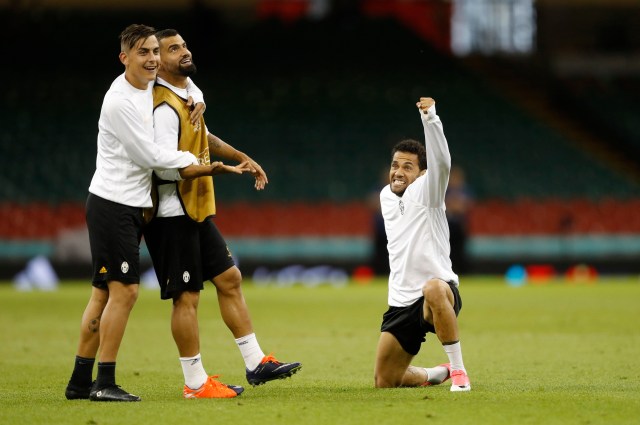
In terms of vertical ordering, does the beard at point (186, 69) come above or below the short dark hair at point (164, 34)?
below

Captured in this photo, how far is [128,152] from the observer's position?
7.43 metres

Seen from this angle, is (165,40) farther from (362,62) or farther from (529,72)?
(529,72)

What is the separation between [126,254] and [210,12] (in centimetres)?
2653

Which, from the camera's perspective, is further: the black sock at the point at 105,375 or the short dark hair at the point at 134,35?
the short dark hair at the point at 134,35

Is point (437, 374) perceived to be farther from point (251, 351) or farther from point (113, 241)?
point (113, 241)

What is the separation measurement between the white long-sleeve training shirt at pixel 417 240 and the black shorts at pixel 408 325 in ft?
0.17

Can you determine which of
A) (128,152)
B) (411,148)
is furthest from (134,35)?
(411,148)

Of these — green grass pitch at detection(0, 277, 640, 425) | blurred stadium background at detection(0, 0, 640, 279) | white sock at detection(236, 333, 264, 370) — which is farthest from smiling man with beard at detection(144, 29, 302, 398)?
blurred stadium background at detection(0, 0, 640, 279)

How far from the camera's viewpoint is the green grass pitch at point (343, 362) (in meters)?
6.77

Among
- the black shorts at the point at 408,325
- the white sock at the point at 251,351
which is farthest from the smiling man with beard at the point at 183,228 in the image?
the black shorts at the point at 408,325

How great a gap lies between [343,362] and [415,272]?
2242 millimetres

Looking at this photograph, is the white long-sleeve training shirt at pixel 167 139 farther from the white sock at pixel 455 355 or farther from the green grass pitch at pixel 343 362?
the white sock at pixel 455 355

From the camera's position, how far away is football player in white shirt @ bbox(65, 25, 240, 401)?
7.41 metres

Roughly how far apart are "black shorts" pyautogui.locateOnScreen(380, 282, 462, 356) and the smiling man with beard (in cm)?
91
